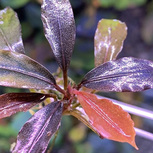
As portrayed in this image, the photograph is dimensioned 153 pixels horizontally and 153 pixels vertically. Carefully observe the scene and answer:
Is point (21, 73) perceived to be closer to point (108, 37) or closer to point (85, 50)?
point (108, 37)

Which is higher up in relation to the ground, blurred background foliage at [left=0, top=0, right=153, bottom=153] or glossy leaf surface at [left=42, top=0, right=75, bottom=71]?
glossy leaf surface at [left=42, top=0, right=75, bottom=71]

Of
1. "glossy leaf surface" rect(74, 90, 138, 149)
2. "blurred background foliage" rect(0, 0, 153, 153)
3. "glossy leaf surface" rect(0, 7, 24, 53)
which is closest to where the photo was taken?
"glossy leaf surface" rect(74, 90, 138, 149)

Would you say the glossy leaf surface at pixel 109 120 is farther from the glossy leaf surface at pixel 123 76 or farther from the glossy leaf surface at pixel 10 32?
the glossy leaf surface at pixel 10 32

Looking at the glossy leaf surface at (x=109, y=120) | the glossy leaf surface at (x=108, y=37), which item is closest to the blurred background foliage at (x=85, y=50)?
the glossy leaf surface at (x=108, y=37)

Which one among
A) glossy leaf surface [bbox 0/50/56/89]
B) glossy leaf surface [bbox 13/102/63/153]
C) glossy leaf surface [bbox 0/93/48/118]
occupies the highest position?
glossy leaf surface [bbox 0/50/56/89]

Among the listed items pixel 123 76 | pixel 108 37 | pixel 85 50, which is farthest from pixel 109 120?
pixel 85 50

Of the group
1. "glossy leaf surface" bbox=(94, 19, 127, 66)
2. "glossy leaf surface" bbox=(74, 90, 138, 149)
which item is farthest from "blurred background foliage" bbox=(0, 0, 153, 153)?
"glossy leaf surface" bbox=(74, 90, 138, 149)

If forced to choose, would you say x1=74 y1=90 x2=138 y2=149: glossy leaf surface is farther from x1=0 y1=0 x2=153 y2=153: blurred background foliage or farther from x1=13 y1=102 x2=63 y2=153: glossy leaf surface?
x1=0 y1=0 x2=153 y2=153: blurred background foliage
